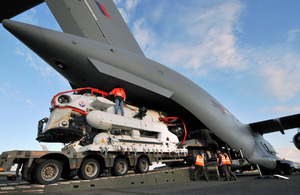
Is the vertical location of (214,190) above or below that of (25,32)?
below

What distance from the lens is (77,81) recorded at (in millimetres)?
10414

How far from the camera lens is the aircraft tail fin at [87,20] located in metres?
12.3

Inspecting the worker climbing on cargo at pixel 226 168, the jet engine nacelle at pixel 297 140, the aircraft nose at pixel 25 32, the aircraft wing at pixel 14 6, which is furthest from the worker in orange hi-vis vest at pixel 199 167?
the aircraft wing at pixel 14 6

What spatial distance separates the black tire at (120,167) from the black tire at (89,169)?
0.76 metres

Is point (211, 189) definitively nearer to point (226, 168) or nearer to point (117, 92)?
point (226, 168)

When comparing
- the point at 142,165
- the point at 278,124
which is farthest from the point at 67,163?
the point at 278,124

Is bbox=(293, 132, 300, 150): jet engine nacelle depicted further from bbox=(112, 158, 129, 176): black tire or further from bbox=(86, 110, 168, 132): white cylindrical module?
bbox=(112, 158, 129, 176): black tire

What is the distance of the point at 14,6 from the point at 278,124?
2931 centimetres

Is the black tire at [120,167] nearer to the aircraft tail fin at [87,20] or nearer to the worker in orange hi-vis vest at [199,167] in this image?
the worker in orange hi-vis vest at [199,167]

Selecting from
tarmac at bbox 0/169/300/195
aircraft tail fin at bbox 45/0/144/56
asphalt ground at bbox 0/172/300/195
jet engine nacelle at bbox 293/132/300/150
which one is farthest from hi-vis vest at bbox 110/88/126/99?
jet engine nacelle at bbox 293/132/300/150

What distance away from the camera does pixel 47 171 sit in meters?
5.96

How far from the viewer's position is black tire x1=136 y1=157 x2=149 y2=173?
8477mm

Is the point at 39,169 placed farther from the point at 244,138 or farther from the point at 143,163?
the point at 244,138

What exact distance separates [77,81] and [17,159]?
5574mm
